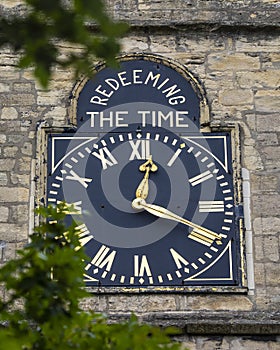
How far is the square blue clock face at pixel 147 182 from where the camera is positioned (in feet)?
28.3

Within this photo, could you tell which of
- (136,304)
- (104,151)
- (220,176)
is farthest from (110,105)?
(136,304)

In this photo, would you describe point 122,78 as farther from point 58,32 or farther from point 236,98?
point 58,32

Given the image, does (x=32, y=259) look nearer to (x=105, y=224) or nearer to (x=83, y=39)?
(x=83, y=39)

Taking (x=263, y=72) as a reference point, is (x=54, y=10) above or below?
below

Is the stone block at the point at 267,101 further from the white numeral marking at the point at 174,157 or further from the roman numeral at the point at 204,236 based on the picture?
the roman numeral at the point at 204,236

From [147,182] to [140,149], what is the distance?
301mm

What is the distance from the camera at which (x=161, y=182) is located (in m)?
8.92

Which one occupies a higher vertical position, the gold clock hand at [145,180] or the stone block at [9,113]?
the stone block at [9,113]

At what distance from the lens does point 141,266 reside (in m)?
8.63

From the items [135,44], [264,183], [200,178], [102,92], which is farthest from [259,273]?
[135,44]

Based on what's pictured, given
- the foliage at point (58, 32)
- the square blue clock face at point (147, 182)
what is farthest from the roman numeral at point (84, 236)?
the foliage at point (58, 32)

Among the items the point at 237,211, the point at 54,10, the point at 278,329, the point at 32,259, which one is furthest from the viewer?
the point at 237,211

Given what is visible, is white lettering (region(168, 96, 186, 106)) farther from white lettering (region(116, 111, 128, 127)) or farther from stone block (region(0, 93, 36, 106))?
stone block (region(0, 93, 36, 106))

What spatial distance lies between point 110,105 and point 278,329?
2.07 m
